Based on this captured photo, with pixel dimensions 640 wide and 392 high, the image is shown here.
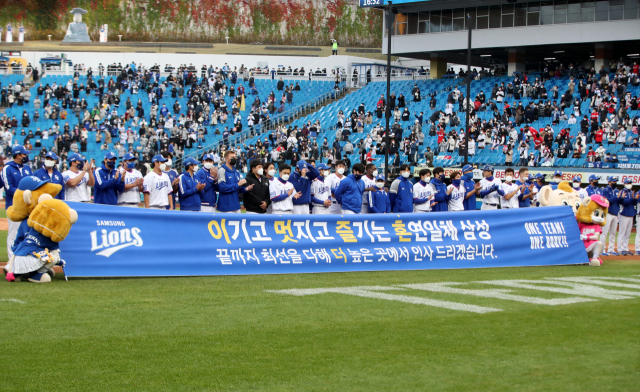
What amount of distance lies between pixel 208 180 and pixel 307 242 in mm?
2606

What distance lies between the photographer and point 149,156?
120ft

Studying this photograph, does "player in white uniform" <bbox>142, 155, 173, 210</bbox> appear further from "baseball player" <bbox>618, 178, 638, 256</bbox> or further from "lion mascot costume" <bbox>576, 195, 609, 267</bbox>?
"baseball player" <bbox>618, 178, 638, 256</bbox>

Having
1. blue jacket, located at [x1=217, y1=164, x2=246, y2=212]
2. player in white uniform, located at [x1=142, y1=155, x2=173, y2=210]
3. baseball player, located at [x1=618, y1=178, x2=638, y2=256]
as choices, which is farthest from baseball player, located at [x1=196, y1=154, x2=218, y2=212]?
baseball player, located at [x1=618, y1=178, x2=638, y2=256]

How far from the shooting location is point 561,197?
14484mm

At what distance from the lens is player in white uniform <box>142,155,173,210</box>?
1291cm

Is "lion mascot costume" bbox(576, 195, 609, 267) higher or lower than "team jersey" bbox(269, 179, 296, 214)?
lower

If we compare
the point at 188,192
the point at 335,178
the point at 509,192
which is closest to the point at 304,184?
the point at 335,178

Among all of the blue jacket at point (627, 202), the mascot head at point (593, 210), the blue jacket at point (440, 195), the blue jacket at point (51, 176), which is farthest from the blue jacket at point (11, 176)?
the blue jacket at point (627, 202)

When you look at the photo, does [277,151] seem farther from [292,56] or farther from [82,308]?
[82,308]

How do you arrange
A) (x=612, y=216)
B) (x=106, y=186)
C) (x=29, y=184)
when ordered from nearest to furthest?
(x=29, y=184), (x=106, y=186), (x=612, y=216)

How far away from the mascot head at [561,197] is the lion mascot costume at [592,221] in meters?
0.32

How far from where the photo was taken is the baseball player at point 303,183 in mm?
13797

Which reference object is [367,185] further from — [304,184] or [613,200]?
[613,200]

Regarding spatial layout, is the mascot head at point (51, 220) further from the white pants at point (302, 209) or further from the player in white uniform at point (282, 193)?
the white pants at point (302, 209)
